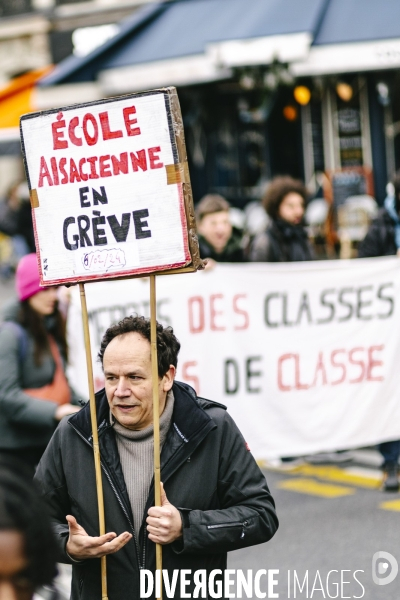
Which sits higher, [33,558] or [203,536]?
[33,558]

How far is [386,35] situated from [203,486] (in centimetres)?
1273

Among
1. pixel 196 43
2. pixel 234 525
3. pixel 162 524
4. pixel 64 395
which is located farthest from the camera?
pixel 196 43

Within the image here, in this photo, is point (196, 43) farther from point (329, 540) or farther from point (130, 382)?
point (130, 382)

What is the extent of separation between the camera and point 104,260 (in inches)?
131

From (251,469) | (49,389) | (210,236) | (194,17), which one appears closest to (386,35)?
(194,17)

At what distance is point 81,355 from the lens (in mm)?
7129

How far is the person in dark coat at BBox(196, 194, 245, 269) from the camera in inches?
315

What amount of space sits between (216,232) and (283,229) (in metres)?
0.54

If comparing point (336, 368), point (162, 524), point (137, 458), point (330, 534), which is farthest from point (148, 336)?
point (336, 368)

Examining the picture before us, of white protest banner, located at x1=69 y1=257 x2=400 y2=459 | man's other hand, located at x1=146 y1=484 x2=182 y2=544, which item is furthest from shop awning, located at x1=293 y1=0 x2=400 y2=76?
man's other hand, located at x1=146 y1=484 x2=182 y2=544

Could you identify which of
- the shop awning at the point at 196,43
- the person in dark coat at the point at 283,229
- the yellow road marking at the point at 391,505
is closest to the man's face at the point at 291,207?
the person in dark coat at the point at 283,229

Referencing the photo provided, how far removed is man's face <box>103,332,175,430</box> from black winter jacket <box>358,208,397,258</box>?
5.00 m

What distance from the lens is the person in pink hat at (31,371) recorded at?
5105mm

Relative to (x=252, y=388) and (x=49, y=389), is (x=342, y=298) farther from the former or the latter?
(x=49, y=389)
